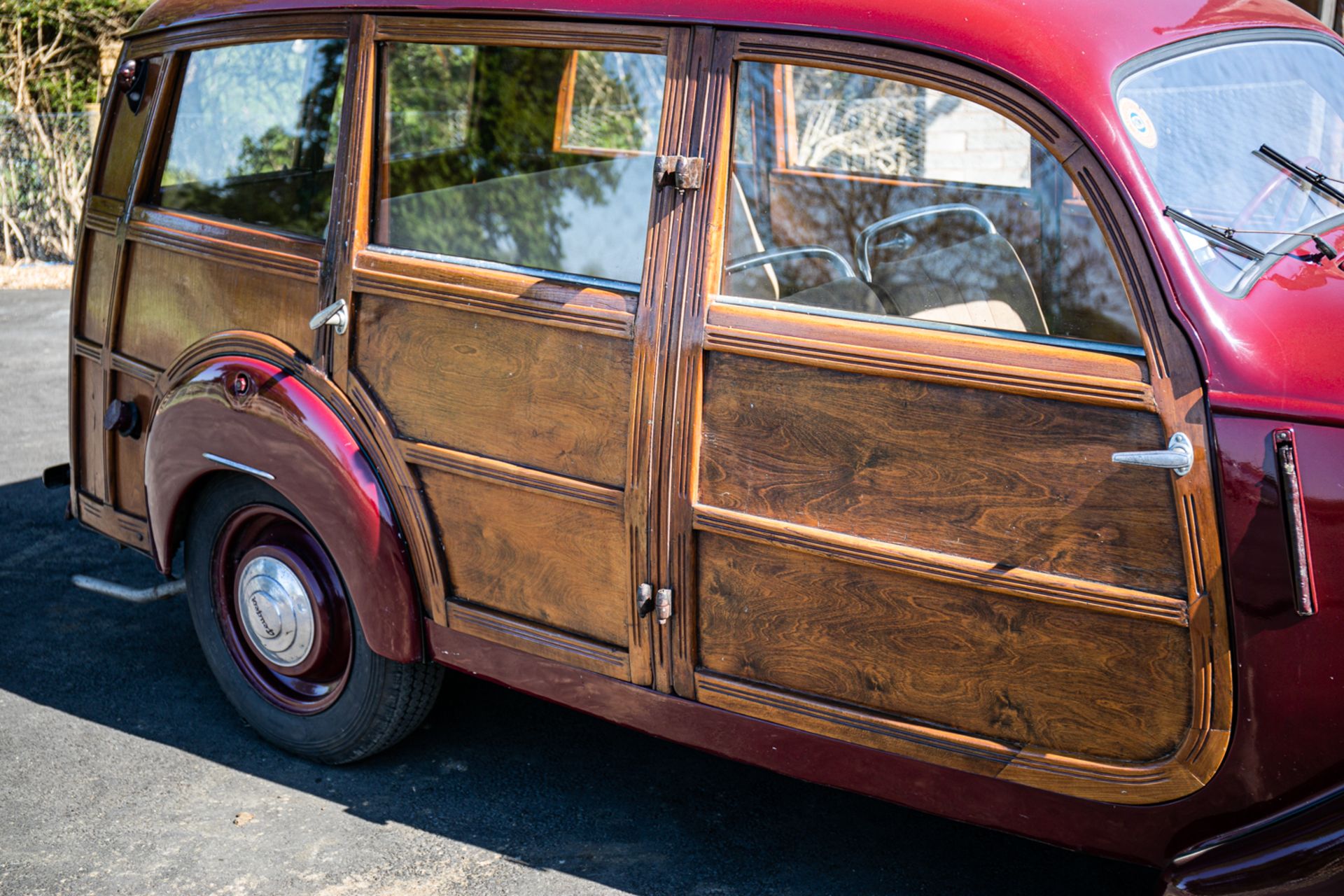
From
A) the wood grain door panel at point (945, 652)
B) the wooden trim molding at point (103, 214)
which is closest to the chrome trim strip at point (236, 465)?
the wooden trim molding at point (103, 214)

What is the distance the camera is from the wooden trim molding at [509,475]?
8.33 feet

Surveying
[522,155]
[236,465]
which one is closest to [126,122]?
[236,465]

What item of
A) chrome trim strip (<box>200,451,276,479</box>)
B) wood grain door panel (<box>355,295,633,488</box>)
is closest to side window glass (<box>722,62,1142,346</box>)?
wood grain door panel (<box>355,295,633,488</box>)

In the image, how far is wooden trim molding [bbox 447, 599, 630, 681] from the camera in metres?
2.64

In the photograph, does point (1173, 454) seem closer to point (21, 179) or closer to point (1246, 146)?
point (1246, 146)

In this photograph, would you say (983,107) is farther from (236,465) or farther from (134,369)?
(134,369)

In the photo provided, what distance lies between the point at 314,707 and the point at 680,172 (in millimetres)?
1793

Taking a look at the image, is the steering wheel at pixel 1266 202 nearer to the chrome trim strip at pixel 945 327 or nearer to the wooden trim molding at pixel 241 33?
the chrome trim strip at pixel 945 327

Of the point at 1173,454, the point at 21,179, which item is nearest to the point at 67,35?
the point at 21,179

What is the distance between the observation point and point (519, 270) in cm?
264

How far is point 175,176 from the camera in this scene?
3414 mm

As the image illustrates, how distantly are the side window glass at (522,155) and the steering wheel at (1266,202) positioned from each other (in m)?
1.12

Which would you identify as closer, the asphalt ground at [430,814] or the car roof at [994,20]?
the car roof at [994,20]

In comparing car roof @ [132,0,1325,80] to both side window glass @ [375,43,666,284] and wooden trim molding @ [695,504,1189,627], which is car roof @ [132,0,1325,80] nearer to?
side window glass @ [375,43,666,284]
